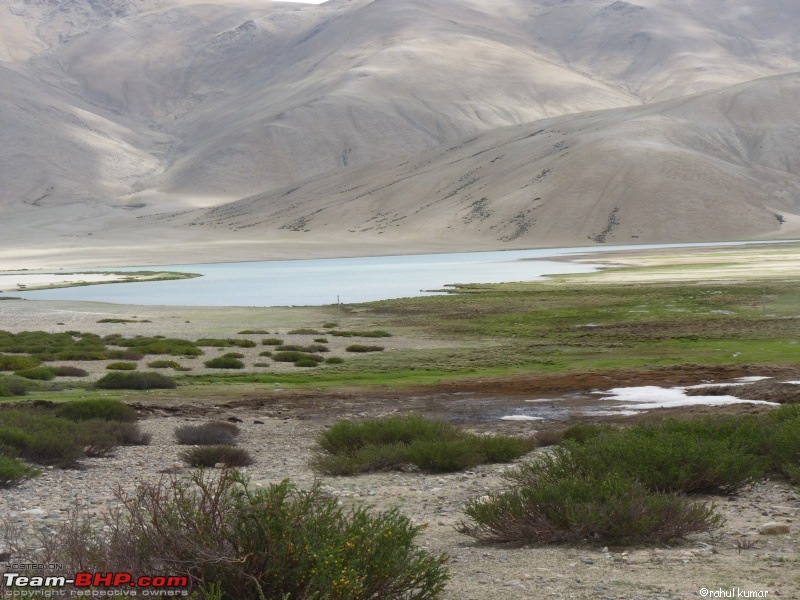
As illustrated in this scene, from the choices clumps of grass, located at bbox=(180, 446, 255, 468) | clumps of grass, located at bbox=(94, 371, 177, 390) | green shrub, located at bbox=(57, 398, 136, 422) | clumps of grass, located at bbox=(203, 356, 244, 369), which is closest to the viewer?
clumps of grass, located at bbox=(180, 446, 255, 468)

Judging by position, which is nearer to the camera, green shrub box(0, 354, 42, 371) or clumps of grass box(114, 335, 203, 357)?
green shrub box(0, 354, 42, 371)

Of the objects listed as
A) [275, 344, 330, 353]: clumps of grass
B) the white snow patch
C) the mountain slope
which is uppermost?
the mountain slope

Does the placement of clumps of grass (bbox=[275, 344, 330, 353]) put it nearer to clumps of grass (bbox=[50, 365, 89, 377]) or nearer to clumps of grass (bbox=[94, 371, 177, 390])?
clumps of grass (bbox=[50, 365, 89, 377])

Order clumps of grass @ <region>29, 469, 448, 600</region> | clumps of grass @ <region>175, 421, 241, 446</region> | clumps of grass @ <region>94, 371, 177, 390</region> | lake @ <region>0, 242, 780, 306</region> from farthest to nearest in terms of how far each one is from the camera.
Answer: lake @ <region>0, 242, 780, 306</region> < clumps of grass @ <region>94, 371, 177, 390</region> < clumps of grass @ <region>175, 421, 241, 446</region> < clumps of grass @ <region>29, 469, 448, 600</region>

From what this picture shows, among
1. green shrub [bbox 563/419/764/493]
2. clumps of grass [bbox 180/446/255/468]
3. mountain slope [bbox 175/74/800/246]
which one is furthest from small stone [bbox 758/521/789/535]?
mountain slope [bbox 175/74/800/246]

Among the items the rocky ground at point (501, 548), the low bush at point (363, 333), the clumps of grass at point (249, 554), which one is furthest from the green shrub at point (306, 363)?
the clumps of grass at point (249, 554)

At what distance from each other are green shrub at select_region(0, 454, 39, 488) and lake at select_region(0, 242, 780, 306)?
41.6m

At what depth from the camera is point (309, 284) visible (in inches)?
2817

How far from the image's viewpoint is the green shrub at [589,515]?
8.28 meters

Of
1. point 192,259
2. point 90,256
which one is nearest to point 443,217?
point 192,259

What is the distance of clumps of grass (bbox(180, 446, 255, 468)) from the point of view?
514 inches

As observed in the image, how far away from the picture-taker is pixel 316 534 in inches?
240

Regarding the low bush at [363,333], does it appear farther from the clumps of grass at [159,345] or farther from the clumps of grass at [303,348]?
the clumps of grass at [159,345]

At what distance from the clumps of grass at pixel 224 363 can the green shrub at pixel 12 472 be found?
15.2 m
